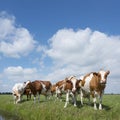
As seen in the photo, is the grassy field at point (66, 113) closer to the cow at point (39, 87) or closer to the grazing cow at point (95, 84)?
the grazing cow at point (95, 84)

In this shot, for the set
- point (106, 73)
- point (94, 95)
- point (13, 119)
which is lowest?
point (13, 119)

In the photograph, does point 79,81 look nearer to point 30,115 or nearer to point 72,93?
point 72,93

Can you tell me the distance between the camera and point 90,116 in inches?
782

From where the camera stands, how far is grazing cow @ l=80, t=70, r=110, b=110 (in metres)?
21.8

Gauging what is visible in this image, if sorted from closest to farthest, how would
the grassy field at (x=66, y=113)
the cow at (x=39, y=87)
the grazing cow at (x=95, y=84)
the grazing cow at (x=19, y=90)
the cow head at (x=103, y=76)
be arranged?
the grassy field at (x=66, y=113)
the cow head at (x=103, y=76)
the grazing cow at (x=95, y=84)
the cow at (x=39, y=87)
the grazing cow at (x=19, y=90)

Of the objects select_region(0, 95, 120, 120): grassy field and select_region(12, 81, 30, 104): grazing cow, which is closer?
select_region(0, 95, 120, 120): grassy field

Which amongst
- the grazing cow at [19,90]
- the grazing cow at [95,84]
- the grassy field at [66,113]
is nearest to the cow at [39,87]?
the grassy field at [66,113]

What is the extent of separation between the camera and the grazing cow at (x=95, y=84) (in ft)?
71.5

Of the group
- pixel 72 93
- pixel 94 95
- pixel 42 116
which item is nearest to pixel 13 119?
pixel 42 116

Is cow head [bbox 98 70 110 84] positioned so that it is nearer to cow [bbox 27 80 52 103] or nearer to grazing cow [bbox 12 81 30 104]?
cow [bbox 27 80 52 103]

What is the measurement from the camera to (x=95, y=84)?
22.6 meters

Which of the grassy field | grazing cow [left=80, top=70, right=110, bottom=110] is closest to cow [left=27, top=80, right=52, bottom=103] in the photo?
the grassy field

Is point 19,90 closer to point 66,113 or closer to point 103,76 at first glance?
point 66,113

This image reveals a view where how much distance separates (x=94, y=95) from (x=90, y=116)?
3108mm
